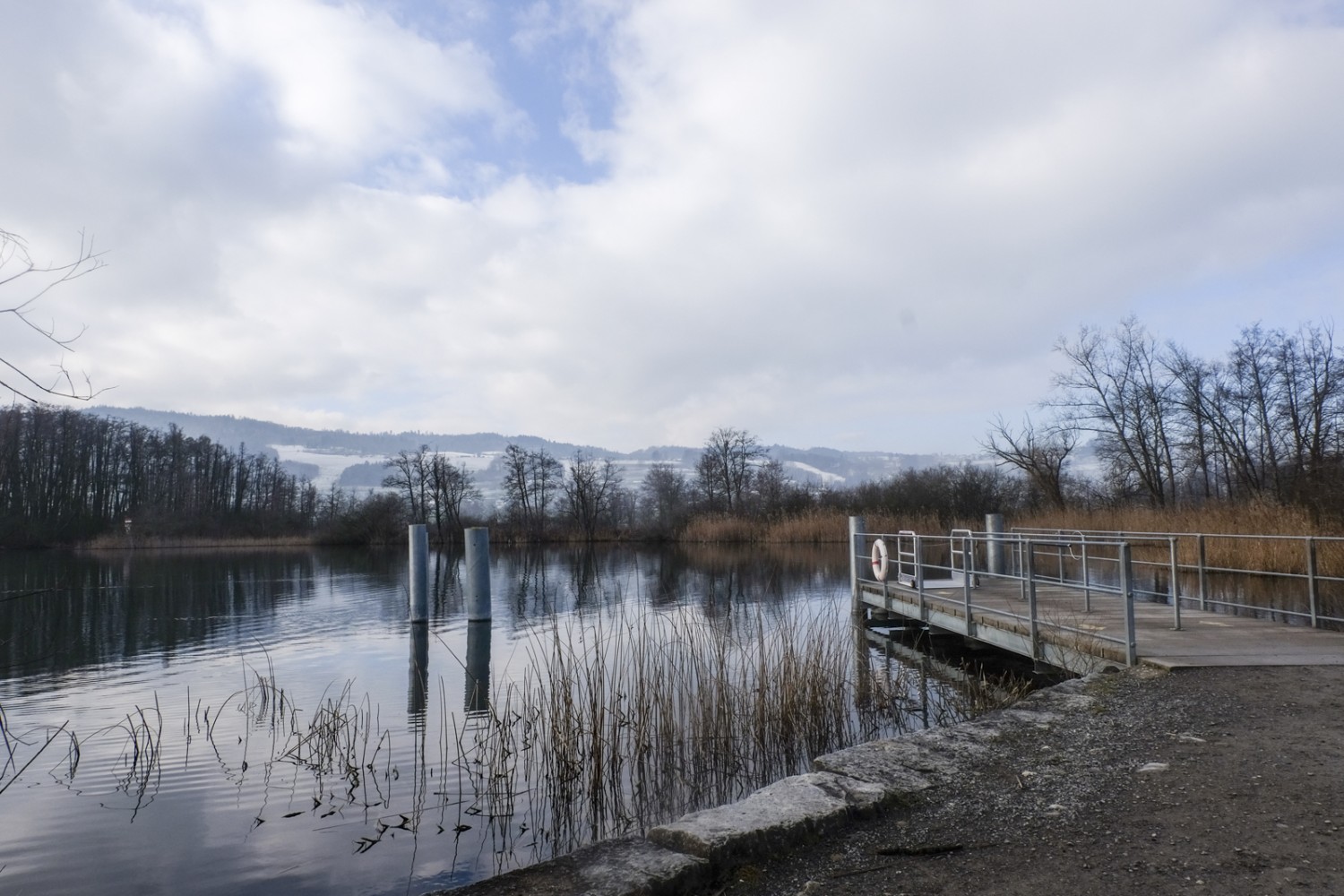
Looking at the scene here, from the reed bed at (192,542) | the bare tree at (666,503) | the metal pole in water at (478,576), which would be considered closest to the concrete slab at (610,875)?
the metal pole in water at (478,576)

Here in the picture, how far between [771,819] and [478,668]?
8007mm

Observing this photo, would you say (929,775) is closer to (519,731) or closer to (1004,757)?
(1004,757)

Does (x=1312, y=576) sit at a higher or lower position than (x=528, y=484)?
lower

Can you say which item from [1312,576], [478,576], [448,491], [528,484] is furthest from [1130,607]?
[448,491]

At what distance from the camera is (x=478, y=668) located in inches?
437

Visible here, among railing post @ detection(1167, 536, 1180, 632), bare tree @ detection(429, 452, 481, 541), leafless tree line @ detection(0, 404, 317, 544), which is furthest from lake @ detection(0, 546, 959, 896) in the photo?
bare tree @ detection(429, 452, 481, 541)

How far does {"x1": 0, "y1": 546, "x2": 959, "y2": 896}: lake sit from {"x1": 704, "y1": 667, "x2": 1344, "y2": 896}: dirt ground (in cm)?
210

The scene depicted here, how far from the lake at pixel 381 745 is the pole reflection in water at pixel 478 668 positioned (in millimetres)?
55

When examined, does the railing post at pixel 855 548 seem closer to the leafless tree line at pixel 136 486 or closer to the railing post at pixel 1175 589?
the railing post at pixel 1175 589

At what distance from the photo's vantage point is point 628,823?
17.8 feet

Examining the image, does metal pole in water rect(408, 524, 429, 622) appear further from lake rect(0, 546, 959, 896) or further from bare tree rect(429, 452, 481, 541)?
bare tree rect(429, 452, 481, 541)

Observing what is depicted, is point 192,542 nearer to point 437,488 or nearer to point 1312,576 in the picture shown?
point 437,488

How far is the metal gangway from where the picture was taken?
23.2ft

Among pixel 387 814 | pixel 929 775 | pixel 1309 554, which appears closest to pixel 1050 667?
pixel 1309 554
